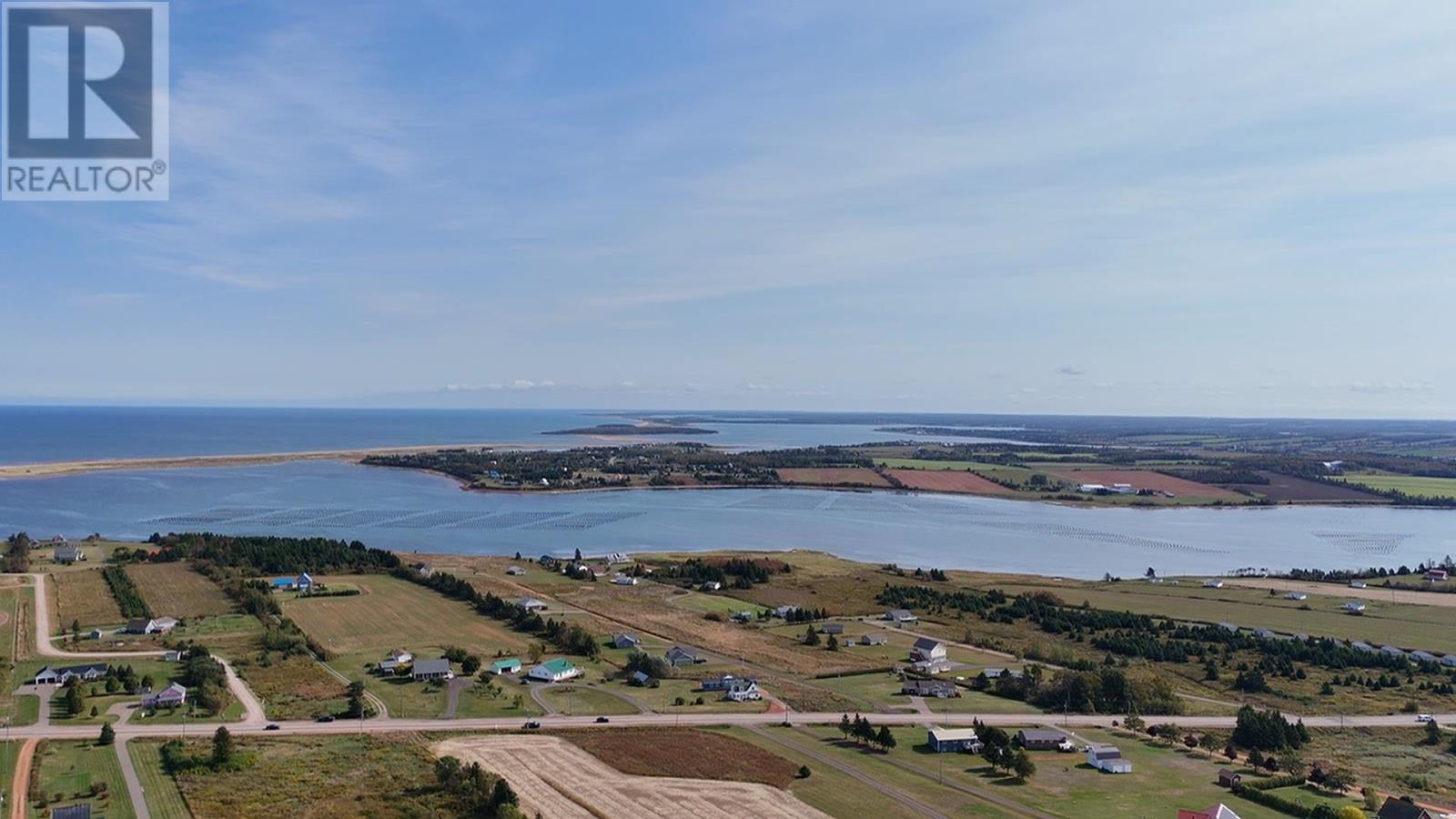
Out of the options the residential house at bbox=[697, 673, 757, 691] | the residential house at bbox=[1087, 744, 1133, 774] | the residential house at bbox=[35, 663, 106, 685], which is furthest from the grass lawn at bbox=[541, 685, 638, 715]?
the residential house at bbox=[35, 663, 106, 685]

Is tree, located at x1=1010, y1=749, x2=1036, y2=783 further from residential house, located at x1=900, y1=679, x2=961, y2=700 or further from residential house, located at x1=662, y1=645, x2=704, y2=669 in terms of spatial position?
residential house, located at x1=662, y1=645, x2=704, y2=669

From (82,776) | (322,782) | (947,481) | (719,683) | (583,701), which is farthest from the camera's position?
(947,481)

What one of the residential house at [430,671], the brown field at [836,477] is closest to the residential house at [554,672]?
the residential house at [430,671]

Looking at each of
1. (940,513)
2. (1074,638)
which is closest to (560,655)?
(1074,638)

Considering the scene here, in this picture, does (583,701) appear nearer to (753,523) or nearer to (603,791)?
(603,791)

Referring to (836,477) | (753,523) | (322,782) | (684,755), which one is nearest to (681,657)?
(684,755)

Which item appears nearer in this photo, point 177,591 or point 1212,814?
point 1212,814

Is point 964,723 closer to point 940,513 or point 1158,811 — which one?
point 1158,811
